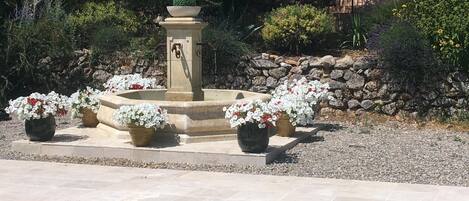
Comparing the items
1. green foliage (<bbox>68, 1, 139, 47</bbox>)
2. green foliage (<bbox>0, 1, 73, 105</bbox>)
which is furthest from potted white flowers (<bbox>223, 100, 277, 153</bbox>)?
green foliage (<bbox>0, 1, 73, 105</bbox>)

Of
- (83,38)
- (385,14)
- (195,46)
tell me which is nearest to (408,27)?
(385,14)

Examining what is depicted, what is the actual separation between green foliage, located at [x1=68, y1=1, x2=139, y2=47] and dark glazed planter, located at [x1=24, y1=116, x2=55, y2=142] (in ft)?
19.3

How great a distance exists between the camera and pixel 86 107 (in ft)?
35.7

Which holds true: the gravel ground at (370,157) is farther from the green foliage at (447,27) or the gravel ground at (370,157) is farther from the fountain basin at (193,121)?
the green foliage at (447,27)

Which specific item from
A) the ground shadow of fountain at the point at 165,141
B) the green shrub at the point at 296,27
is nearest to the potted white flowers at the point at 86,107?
the ground shadow of fountain at the point at 165,141

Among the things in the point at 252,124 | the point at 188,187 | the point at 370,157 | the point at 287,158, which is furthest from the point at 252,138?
the point at 370,157

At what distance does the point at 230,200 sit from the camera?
21.8 feet

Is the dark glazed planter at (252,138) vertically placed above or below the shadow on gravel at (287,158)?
above

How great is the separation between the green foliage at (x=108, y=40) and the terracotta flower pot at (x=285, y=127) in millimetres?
5799

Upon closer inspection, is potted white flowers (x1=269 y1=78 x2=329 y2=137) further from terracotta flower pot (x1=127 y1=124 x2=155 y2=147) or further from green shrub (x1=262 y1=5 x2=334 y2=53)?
green shrub (x1=262 y1=5 x2=334 y2=53)

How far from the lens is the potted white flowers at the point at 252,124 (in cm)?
839

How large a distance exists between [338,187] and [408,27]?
617cm

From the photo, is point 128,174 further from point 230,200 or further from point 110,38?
point 110,38

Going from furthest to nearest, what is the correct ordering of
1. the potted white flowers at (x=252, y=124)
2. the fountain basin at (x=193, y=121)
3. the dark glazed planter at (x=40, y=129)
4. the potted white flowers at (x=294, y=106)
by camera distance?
1. the potted white flowers at (x=294, y=106)
2. the dark glazed planter at (x=40, y=129)
3. the fountain basin at (x=193, y=121)
4. the potted white flowers at (x=252, y=124)
